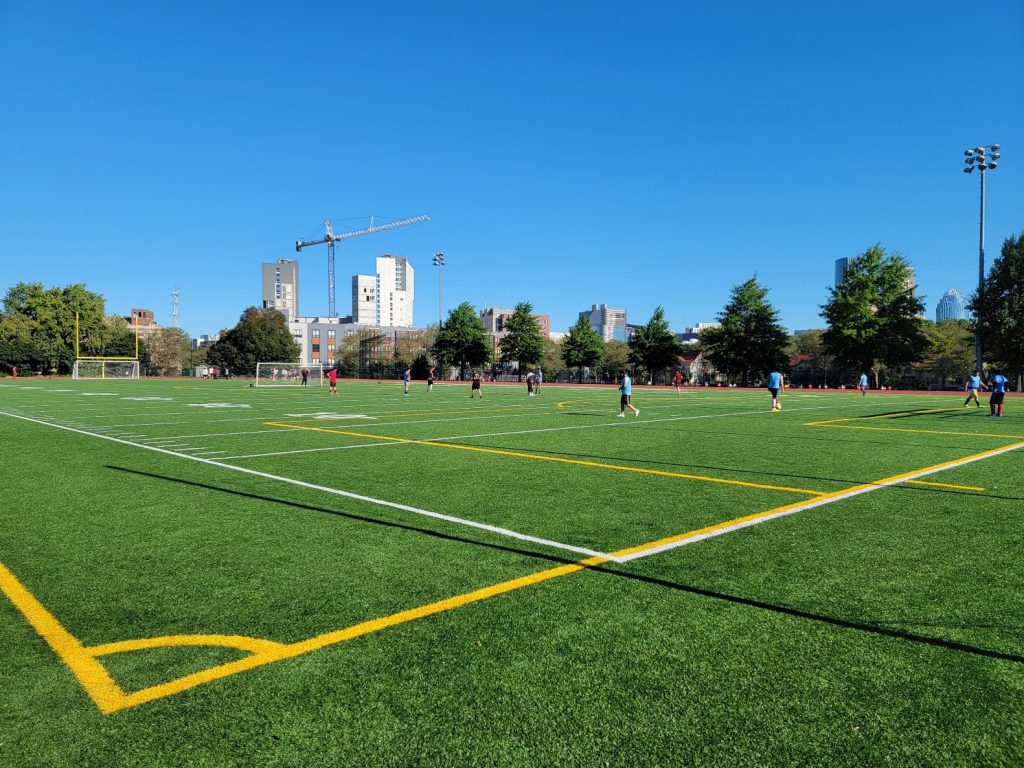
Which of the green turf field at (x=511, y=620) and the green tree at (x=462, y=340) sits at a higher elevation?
the green tree at (x=462, y=340)

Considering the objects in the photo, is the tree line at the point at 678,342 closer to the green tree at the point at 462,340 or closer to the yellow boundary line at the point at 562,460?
the green tree at the point at 462,340

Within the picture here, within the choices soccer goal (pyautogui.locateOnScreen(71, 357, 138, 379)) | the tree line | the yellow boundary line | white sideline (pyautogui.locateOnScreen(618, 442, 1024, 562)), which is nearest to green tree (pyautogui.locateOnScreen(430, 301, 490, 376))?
the tree line

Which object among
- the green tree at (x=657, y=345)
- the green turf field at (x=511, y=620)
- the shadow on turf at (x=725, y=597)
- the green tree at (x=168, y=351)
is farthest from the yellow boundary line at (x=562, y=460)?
the green tree at (x=168, y=351)

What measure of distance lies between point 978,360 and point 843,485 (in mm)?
52588

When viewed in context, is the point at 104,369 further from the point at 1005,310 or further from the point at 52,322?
the point at 1005,310

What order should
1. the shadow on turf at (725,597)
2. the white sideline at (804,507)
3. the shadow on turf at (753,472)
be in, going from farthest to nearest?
the shadow on turf at (753,472) → the white sideline at (804,507) → the shadow on turf at (725,597)

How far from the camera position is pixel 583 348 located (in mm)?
91688

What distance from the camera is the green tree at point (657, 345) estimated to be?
85.6 meters

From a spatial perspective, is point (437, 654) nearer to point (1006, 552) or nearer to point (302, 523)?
point (302, 523)

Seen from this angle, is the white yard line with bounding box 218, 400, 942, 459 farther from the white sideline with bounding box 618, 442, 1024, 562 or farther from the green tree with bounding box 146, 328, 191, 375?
the green tree with bounding box 146, 328, 191, 375

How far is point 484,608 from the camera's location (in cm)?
446

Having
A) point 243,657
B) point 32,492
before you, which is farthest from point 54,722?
point 32,492

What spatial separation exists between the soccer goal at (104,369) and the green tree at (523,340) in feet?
164

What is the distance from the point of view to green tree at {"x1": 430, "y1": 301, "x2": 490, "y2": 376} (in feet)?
298
